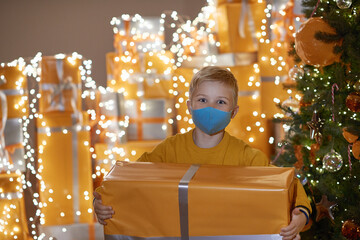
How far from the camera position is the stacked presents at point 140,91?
3213 mm

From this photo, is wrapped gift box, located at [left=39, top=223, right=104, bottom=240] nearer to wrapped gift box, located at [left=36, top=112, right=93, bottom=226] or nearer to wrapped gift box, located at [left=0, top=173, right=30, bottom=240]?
wrapped gift box, located at [left=36, top=112, right=93, bottom=226]

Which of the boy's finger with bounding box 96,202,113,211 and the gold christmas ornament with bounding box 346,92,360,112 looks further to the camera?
the gold christmas ornament with bounding box 346,92,360,112

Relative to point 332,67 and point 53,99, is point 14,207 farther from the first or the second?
point 332,67

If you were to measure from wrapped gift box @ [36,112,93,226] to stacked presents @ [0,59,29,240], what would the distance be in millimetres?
146

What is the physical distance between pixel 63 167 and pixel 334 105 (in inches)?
71.5

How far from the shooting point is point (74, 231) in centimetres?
310

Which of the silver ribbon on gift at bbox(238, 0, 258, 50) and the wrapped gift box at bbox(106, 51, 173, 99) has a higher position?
the silver ribbon on gift at bbox(238, 0, 258, 50)

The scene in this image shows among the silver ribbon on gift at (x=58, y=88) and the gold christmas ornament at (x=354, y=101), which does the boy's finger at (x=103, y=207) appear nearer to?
the gold christmas ornament at (x=354, y=101)

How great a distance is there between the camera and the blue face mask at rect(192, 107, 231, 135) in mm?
1561

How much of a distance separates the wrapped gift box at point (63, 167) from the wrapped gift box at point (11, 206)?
7.0 inches

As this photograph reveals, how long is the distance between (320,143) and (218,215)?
967 millimetres

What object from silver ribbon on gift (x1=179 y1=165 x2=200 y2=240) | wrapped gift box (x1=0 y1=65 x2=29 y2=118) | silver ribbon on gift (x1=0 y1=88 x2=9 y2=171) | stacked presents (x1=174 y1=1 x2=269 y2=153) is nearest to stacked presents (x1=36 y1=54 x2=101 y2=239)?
wrapped gift box (x1=0 y1=65 x2=29 y2=118)

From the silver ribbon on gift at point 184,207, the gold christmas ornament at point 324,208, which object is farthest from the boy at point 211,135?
the gold christmas ornament at point 324,208

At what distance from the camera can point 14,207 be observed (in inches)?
116
